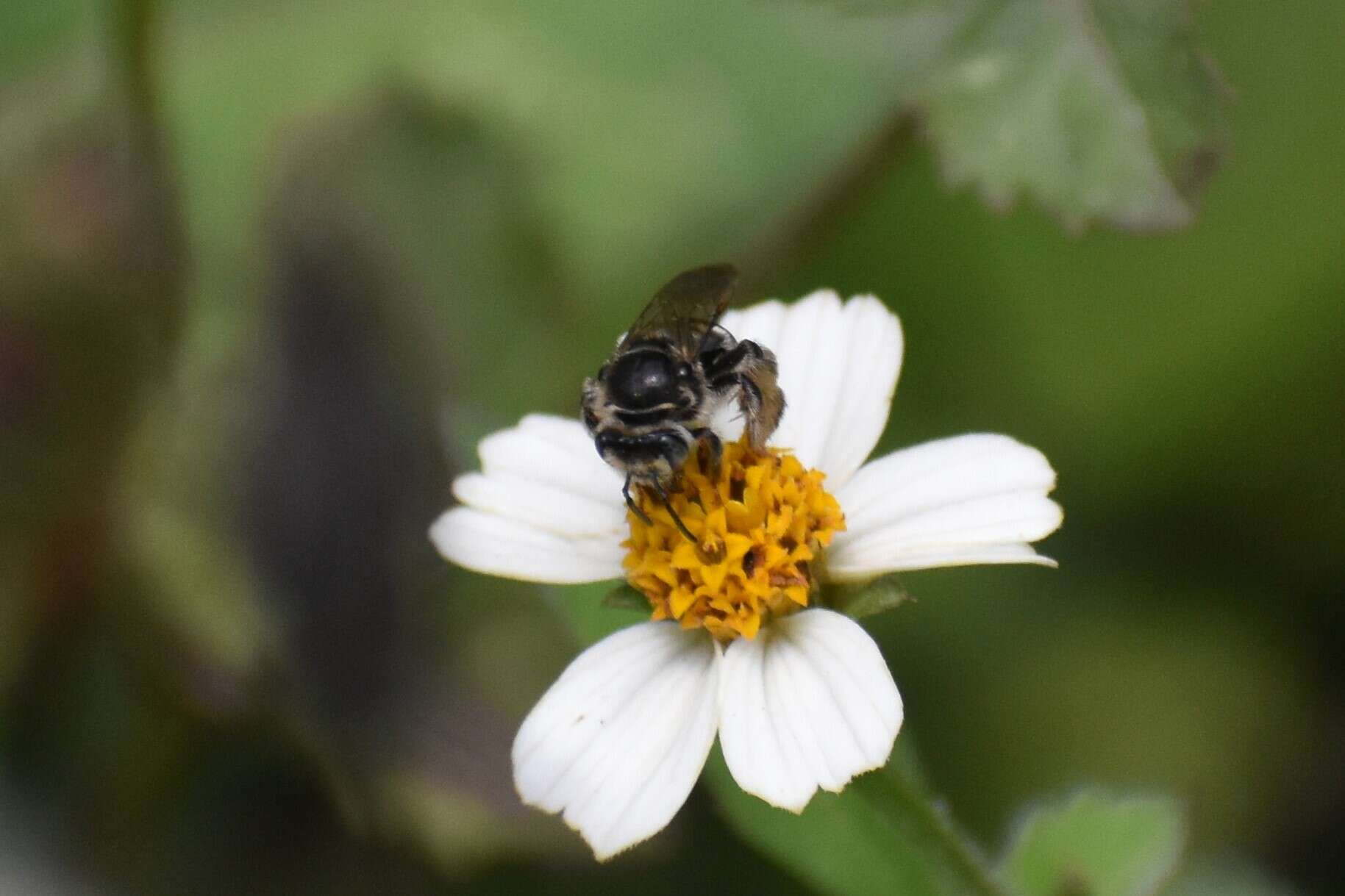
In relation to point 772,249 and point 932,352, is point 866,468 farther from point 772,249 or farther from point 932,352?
point 932,352

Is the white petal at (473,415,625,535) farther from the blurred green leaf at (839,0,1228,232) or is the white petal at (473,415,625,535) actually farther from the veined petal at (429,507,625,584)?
the blurred green leaf at (839,0,1228,232)

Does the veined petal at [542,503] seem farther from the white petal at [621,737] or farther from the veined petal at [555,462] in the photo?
the white petal at [621,737]

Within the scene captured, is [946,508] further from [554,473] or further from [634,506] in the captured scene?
[554,473]

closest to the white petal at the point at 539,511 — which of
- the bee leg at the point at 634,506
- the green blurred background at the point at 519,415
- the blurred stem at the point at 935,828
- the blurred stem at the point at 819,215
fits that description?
the bee leg at the point at 634,506

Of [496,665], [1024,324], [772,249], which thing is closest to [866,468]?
[772,249]

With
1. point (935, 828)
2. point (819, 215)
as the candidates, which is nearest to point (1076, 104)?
point (819, 215)

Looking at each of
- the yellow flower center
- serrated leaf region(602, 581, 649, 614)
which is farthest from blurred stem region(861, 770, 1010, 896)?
serrated leaf region(602, 581, 649, 614)
